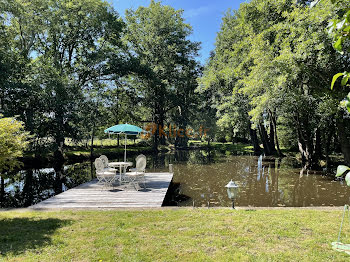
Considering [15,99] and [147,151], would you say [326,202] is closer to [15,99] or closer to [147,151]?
[15,99]

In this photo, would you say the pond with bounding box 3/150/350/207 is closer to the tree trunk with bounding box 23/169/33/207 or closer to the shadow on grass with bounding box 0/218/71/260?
the tree trunk with bounding box 23/169/33/207

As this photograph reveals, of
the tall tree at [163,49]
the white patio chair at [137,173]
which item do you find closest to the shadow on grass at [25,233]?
the white patio chair at [137,173]

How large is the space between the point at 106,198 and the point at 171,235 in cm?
377

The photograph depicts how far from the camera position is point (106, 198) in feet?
25.0

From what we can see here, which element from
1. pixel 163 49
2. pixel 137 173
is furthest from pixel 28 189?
pixel 163 49

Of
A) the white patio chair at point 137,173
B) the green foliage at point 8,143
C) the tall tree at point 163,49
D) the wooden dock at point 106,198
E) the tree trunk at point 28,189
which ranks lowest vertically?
the tree trunk at point 28,189

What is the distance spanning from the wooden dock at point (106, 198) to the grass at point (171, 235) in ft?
2.67

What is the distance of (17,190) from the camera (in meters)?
10.6

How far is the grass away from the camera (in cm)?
374

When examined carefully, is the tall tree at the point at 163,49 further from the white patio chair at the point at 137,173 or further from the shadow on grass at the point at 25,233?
the shadow on grass at the point at 25,233

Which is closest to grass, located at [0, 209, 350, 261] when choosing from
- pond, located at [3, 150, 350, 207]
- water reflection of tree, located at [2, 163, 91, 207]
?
pond, located at [3, 150, 350, 207]

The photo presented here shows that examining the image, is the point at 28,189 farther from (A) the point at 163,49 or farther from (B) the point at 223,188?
(A) the point at 163,49

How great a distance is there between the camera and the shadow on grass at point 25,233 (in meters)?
4.05

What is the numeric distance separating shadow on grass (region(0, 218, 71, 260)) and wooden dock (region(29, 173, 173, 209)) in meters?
1.27
